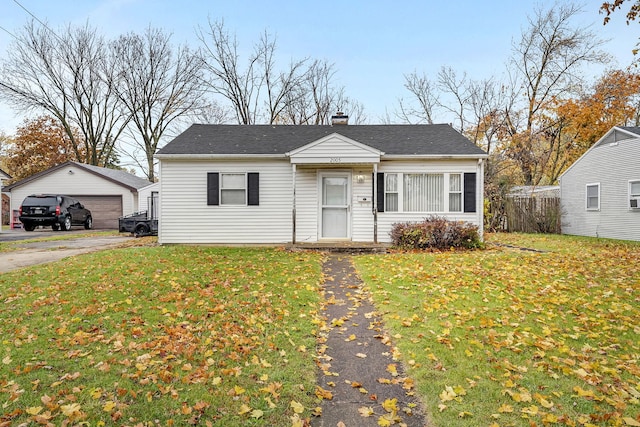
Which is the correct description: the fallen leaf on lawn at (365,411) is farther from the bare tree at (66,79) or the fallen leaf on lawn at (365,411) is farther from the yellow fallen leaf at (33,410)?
the bare tree at (66,79)

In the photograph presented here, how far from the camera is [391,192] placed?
12.1 meters

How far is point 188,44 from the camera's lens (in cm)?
2939

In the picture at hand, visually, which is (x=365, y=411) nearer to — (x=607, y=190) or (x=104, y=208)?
(x=607, y=190)

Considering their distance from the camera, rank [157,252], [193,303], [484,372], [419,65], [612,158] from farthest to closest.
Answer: [419,65] → [612,158] → [157,252] → [193,303] → [484,372]

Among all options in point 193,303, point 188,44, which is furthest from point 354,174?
point 188,44

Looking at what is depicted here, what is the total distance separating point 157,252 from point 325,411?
8.24 metres

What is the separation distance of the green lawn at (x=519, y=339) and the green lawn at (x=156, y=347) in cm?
124

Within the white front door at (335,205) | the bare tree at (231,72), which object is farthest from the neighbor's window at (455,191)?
the bare tree at (231,72)

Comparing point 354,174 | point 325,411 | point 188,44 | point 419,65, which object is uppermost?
point 188,44

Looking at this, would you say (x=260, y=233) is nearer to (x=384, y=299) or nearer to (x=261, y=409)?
(x=384, y=299)

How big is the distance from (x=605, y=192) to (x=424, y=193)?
29.3ft

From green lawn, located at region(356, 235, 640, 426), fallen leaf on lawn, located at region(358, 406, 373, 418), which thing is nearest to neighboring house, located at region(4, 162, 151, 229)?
green lawn, located at region(356, 235, 640, 426)

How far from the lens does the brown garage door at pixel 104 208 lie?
875 inches

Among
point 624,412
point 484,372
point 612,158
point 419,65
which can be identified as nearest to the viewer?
point 624,412
